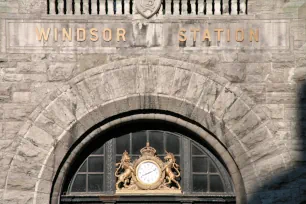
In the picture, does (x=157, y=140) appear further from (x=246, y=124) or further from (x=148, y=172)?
(x=246, y=124)

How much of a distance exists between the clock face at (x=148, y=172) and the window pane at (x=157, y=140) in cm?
30

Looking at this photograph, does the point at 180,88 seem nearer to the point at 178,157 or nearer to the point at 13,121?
the point at 178,157

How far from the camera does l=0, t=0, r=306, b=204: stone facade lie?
20.7 m

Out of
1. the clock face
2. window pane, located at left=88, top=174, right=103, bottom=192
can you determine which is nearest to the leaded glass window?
window pane, located at left=88, top=174, right=103, bottom=192

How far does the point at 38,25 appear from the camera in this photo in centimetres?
2108

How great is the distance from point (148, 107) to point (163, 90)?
1.44 feet

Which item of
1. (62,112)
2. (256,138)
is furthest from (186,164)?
(62,112)

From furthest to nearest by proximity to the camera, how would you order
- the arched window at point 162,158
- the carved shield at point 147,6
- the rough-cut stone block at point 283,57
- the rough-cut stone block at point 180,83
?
the arched window at point 162,158, the carved shield at point 147,6, the rough-cut stone block at point 283,57, the rough-cut stone block at point 180,83

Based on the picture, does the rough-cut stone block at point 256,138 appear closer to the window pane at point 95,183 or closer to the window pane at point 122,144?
the window pane at point 122,144

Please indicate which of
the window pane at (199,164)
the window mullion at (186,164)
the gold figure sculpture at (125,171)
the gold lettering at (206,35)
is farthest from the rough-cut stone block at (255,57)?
the gold figure sculpture at (125,171)

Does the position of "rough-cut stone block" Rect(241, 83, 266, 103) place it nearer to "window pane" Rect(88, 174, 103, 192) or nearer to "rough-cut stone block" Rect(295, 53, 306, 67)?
"rough-cut stone block" Rect(295, 53, 306, 67)

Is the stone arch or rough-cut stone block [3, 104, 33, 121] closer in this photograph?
the stone arch

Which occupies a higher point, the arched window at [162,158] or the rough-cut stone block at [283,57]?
the rough-cut stone block at [283,57]

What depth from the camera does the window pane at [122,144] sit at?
21484 millimetres
